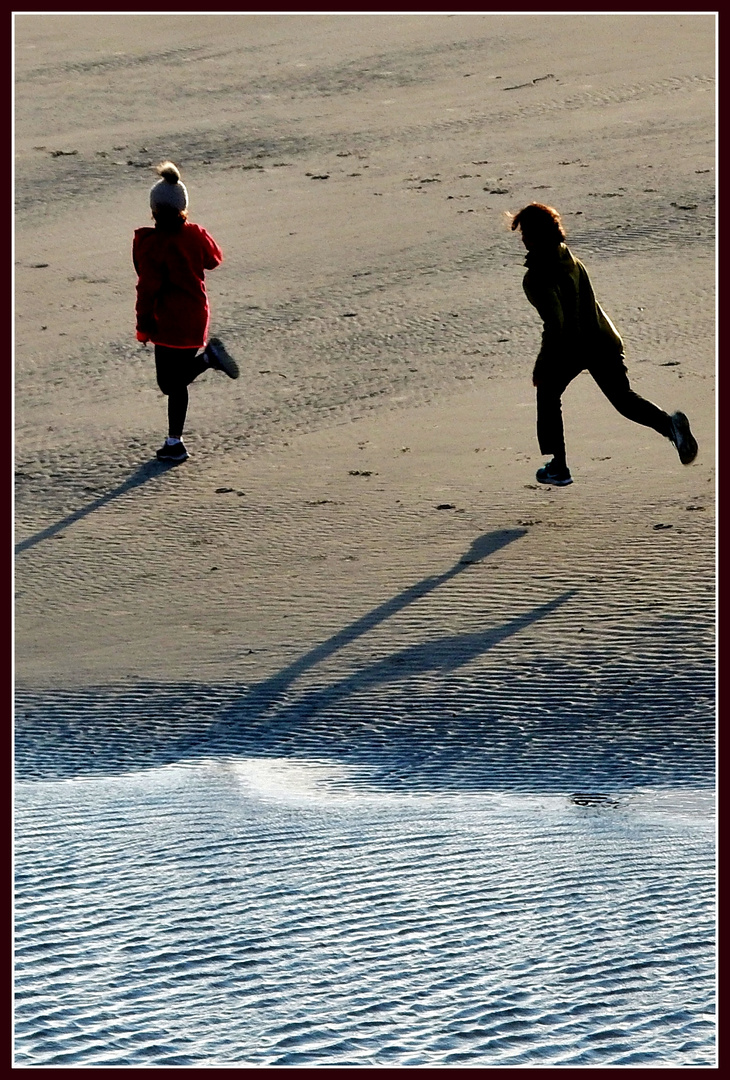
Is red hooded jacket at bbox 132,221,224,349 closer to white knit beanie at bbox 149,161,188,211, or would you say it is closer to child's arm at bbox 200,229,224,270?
child's arm at bbox 200,229,224,270

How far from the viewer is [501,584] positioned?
21.6 ft

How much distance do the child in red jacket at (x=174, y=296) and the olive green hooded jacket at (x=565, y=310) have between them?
6.14 feet

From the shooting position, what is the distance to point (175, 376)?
824 centimetres

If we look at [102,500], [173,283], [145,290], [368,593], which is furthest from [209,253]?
[368,593]

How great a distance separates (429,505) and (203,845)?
3.48 meters

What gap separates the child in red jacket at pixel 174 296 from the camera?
7953 mm

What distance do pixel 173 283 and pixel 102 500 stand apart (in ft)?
3.90

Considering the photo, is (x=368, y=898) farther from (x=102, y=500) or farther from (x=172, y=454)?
(x=172, y=454)

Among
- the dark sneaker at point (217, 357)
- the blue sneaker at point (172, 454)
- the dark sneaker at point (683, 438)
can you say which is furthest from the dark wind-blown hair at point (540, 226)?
the blue sneaker at point (172, 454)

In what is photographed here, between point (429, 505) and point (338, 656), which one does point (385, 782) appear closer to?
point (338, 656)

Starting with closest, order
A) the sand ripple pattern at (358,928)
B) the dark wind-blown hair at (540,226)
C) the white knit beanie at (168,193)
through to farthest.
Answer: the sand ripple pattern at (358,928) → the dark wind-blown hair at (540,226) → the white knit beanie at (168,193)

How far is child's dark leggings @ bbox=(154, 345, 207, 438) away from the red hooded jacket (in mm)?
62

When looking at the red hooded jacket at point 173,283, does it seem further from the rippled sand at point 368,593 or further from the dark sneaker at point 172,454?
the rippled sand at point 368,593

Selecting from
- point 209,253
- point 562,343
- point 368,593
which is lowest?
point 368,593
